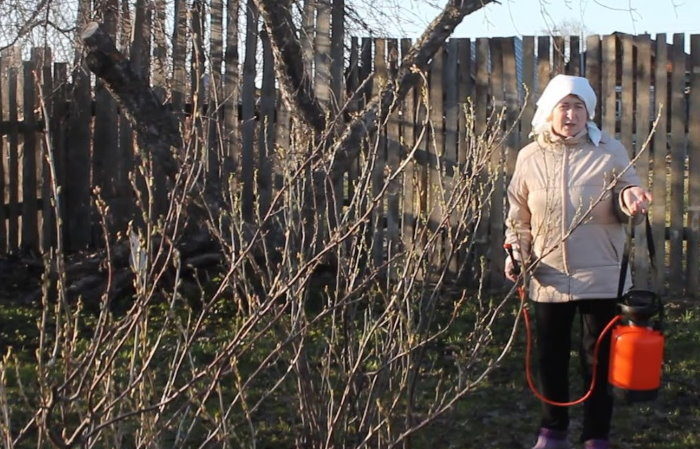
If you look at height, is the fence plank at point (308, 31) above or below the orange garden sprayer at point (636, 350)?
above

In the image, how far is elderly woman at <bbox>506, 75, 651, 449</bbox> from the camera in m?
3.90

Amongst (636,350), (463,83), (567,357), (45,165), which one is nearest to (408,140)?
(463,83)

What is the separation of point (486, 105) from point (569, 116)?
300 cm

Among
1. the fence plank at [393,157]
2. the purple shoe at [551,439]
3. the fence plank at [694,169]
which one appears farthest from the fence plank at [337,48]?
the purple shoe at [551,439]

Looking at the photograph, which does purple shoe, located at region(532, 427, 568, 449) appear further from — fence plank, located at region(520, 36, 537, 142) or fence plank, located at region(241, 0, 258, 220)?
fence plank, located at region(241, 0, 258, 220)

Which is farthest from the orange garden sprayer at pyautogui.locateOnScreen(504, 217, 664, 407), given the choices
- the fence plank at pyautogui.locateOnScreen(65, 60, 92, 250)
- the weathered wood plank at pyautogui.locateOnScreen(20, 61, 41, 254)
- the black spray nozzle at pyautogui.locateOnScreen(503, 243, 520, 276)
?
the weathered wood plank at pyautogui.locateOnScreen(20, 61, 41, 254)

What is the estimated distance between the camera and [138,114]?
6070mm

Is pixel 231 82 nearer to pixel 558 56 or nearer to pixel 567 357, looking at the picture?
pixel 558 56

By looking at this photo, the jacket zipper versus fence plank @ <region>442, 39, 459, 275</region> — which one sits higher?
fence plank @ <region>442, 39, 459, 275</region>

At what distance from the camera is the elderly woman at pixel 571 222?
3.90 meters

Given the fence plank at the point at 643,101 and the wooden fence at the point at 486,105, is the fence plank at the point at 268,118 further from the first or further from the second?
the fence plank at the point at 643,101

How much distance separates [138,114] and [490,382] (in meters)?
2.54

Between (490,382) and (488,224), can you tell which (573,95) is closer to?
(490,382)

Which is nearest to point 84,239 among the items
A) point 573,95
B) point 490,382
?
point 490,382
